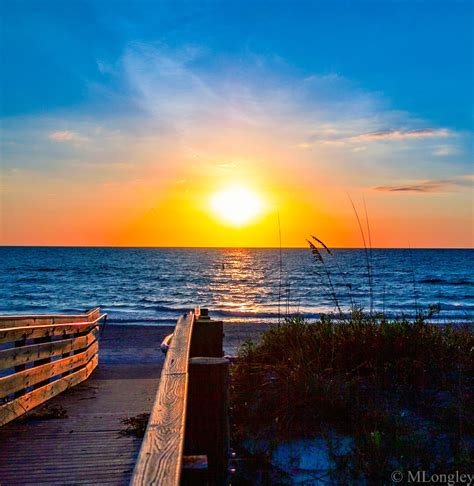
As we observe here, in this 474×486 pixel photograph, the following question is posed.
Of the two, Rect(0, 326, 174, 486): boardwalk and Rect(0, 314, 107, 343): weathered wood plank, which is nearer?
Rect(0, 326, 174, 486): boardwalk

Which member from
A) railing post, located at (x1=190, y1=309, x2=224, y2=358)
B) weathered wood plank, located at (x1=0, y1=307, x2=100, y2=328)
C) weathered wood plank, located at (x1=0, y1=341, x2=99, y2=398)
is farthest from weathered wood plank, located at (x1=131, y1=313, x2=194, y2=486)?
weathered wood plank, located at (x1=0, y1=307, x2=100, y2=328)

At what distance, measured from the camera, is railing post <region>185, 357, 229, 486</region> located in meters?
3.54

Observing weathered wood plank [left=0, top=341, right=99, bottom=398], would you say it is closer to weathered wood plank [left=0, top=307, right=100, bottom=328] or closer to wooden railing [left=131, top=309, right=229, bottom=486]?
weathered wood plank [left=0, top=307, right=100, bottom=328]

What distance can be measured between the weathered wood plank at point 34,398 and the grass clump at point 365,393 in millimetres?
2452

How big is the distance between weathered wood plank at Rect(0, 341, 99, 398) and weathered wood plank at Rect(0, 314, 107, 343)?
0.40 metres

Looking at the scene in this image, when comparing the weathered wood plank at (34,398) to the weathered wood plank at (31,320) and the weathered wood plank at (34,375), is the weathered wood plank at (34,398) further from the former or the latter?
the weathered wood plank at (31,320)

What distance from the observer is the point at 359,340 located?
6.35 meters

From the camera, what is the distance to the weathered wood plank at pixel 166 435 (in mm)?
1950

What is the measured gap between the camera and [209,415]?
140 inches

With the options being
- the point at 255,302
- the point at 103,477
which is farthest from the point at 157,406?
the point at 255,302

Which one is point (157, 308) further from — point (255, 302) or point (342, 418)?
point (342, 418)

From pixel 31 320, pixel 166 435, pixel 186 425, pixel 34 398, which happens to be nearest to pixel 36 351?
pixel 31 320

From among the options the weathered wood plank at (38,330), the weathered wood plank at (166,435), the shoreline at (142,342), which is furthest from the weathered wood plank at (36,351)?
the shoreline at (142,342)

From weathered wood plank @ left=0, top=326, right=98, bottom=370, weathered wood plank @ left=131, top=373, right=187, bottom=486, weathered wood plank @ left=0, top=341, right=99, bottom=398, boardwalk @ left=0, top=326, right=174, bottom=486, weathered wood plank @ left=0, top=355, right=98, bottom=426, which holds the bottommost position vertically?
boardwalk @ left=0, top=326, right=174, bottom=486
